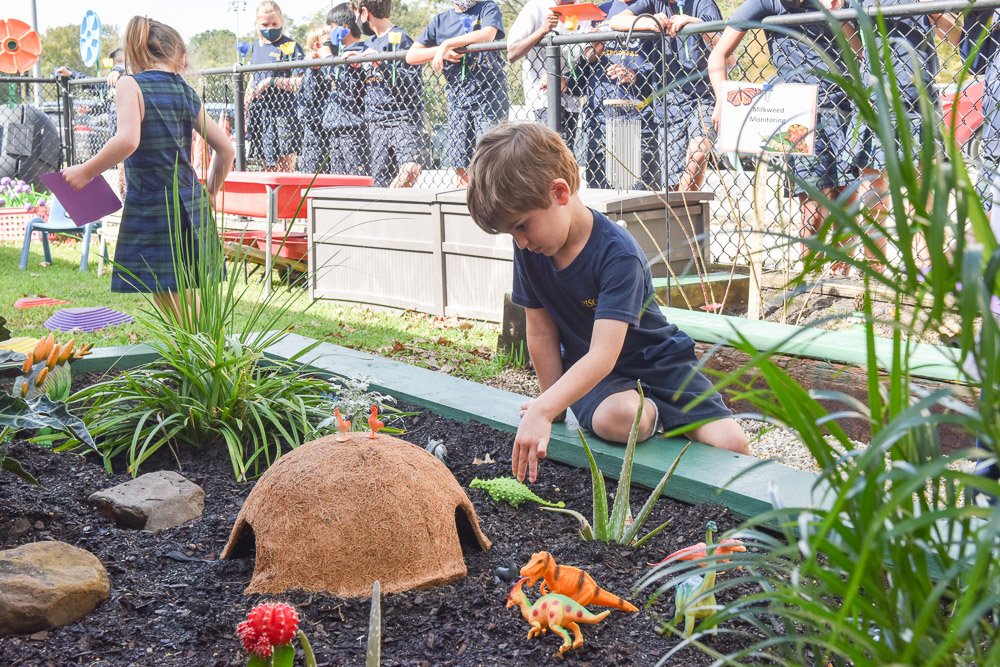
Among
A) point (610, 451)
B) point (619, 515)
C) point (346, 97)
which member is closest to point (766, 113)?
Result: point (610, 451)

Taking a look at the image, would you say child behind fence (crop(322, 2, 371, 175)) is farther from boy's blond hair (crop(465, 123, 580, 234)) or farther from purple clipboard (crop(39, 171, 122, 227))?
boy's blond hair (crop(465, 123, 580, 234))

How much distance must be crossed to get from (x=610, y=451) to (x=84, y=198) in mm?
2774

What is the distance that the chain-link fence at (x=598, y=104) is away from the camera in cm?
Answer: 468

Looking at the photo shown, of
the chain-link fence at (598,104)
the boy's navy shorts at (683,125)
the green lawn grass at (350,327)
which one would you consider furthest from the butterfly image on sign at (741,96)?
the green lawn grass at (350,327)

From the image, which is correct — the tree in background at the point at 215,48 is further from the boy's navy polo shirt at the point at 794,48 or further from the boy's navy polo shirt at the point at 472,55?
the boy's navy polo shirt at the point at 794,48

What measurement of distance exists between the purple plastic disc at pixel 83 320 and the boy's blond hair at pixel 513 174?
12.7 feet

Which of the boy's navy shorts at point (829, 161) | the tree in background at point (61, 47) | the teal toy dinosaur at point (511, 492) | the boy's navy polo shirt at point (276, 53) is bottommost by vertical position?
the teal toy dinosaur at point (511, 492)

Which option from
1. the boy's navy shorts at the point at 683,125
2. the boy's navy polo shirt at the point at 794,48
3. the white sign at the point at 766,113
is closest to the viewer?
the white sign at the point at 766,113

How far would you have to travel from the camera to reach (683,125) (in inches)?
232

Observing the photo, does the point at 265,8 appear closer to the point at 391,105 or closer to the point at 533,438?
the point at 391,105

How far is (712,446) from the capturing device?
8.84 ft

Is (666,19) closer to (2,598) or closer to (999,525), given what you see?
(2,598)

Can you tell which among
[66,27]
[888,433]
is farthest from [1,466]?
[66,27]

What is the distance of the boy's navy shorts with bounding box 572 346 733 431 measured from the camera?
9.39 ft
